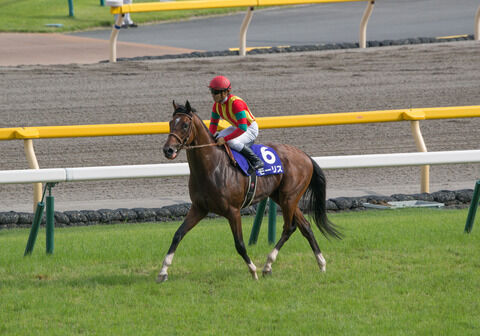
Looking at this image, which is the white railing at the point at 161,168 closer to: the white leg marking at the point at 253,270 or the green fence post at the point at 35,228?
the green fence post at the point at 35,228

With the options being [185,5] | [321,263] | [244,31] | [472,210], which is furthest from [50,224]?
[244,31]

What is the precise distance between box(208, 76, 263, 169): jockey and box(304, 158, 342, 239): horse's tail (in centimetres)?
66

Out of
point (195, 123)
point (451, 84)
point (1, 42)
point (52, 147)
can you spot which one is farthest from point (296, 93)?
point (195, 123)

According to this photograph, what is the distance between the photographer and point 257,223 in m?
7.14

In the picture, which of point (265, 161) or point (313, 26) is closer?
point (265, 161)

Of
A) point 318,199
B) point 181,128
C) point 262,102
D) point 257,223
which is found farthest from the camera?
point 262,102

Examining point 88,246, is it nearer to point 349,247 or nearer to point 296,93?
point 349,247

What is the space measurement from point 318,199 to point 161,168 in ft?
4.30

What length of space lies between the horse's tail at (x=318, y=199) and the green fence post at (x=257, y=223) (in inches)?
14.1

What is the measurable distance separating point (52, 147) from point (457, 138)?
5.18 m

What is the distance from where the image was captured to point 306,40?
17.2 meters

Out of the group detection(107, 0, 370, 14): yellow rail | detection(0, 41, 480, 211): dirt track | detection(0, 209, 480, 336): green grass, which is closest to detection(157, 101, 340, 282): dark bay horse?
detection(0, 209, 480, 336): green grass

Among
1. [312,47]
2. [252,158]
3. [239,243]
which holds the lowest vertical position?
[312,47]

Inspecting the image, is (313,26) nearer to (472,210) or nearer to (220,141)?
(472,210)
